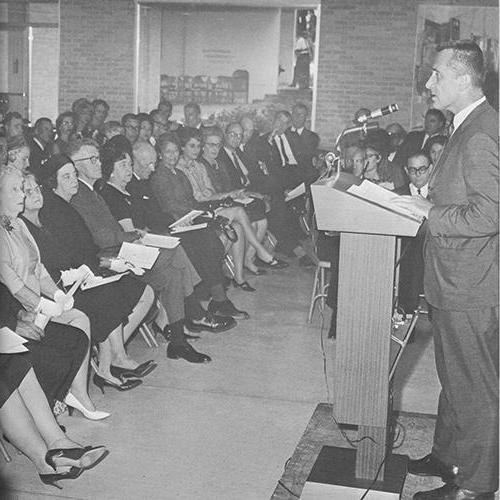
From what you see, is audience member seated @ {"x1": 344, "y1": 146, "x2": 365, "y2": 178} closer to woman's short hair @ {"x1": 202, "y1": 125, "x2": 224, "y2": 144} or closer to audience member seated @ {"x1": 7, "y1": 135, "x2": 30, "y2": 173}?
woman's short hair @ {"x1": 202, "y1": 125, "x2": 224, "y2": 144}

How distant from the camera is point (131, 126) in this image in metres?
8.52

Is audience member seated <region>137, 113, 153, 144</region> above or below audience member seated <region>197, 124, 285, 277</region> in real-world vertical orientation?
above

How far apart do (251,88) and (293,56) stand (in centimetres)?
62

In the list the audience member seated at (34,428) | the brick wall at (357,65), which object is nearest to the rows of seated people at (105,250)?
the audience member seated at (34,428)

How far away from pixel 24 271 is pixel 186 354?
138 centimetres

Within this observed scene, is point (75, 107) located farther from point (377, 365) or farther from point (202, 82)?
point (377, 365)

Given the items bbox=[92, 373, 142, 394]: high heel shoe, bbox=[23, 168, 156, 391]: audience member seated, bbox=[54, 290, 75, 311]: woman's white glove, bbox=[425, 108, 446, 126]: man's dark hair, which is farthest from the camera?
bbox=[425, 108, 446, 126]: man's dark hair

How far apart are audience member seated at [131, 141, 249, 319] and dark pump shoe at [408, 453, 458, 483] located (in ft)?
9.44

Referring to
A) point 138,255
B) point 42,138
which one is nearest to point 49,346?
point 138,255

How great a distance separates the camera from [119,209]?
5766mm

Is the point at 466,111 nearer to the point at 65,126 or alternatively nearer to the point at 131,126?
the point at 131,126

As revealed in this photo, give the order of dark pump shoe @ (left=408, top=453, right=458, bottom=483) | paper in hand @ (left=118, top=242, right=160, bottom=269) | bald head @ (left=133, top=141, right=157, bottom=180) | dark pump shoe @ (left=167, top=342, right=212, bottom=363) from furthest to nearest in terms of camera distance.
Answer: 1. bald head @ (left=133, top=141, right=157, bottom=180)
2. dark pump shoe @ (left=167, top=342, right=212, bottom=363)
3. paper in hand @ (left=118, top=242, right=160, bottom=269)
4. dark pump shoe @ (left=408, top=453, right=458, bottom=483)

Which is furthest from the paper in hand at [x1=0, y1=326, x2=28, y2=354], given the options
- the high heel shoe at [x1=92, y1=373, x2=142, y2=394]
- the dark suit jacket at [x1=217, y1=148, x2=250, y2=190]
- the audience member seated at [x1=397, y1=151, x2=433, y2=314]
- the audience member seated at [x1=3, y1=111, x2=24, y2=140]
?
the dark suit jacket at [x1=217, y1=148, x2=250, y2=190]

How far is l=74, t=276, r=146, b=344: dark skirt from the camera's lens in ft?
15.3
